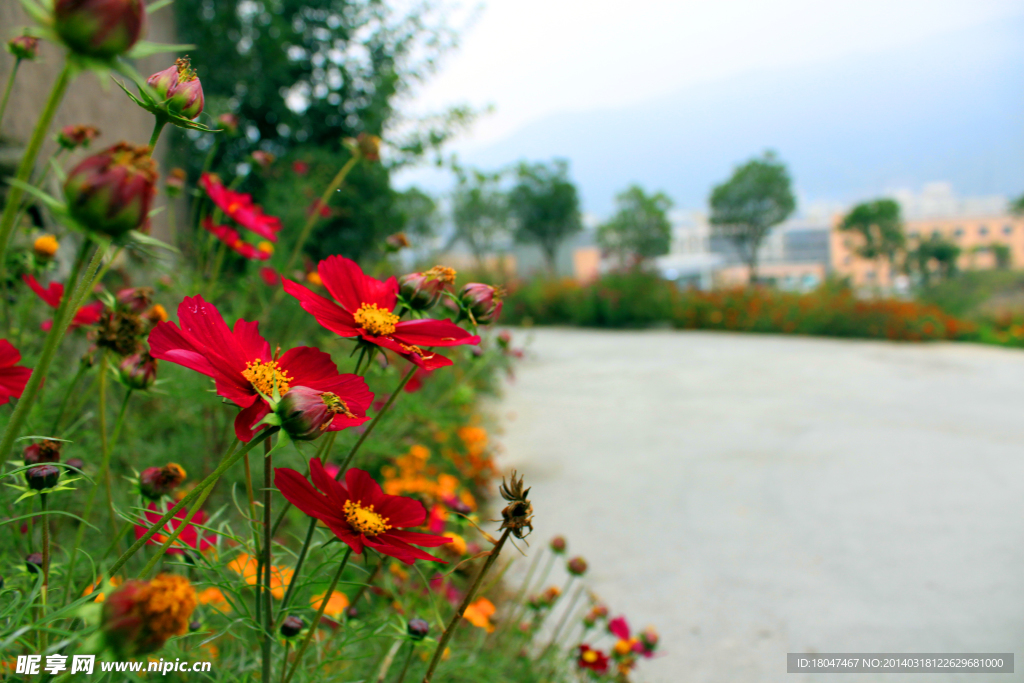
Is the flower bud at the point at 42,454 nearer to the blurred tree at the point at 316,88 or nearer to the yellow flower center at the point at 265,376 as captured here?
the yellow flower center at the point at 265,376

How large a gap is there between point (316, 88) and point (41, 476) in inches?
121

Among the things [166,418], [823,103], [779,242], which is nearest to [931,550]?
[166,418]

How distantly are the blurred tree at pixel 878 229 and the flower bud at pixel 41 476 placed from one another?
2112 centimetres

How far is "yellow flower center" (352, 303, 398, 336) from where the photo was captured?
406 mm

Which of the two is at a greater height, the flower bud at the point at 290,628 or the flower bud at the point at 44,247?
the flower bud at the point at 44,247

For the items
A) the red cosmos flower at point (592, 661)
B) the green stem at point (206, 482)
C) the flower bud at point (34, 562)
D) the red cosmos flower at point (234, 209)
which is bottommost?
the red cosmos flower at point (592, 661)

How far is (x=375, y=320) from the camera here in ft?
1.35

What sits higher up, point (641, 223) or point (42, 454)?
point (641, 223)

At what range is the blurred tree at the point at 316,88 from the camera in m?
2.87

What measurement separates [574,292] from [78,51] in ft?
28.9

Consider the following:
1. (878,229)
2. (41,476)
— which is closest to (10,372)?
(41,476)

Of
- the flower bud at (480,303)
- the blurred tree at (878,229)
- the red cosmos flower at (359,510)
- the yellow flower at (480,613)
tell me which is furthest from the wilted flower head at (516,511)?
the blurred tree at (878,229)

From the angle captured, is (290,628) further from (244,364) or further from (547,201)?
(547,201)

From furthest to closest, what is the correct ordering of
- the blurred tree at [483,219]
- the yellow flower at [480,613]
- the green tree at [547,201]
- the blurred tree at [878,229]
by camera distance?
the blurred tree at [483,219], the green tree at [547,201], the blurred tree at [878,229], the yellow flower at [480,613]
